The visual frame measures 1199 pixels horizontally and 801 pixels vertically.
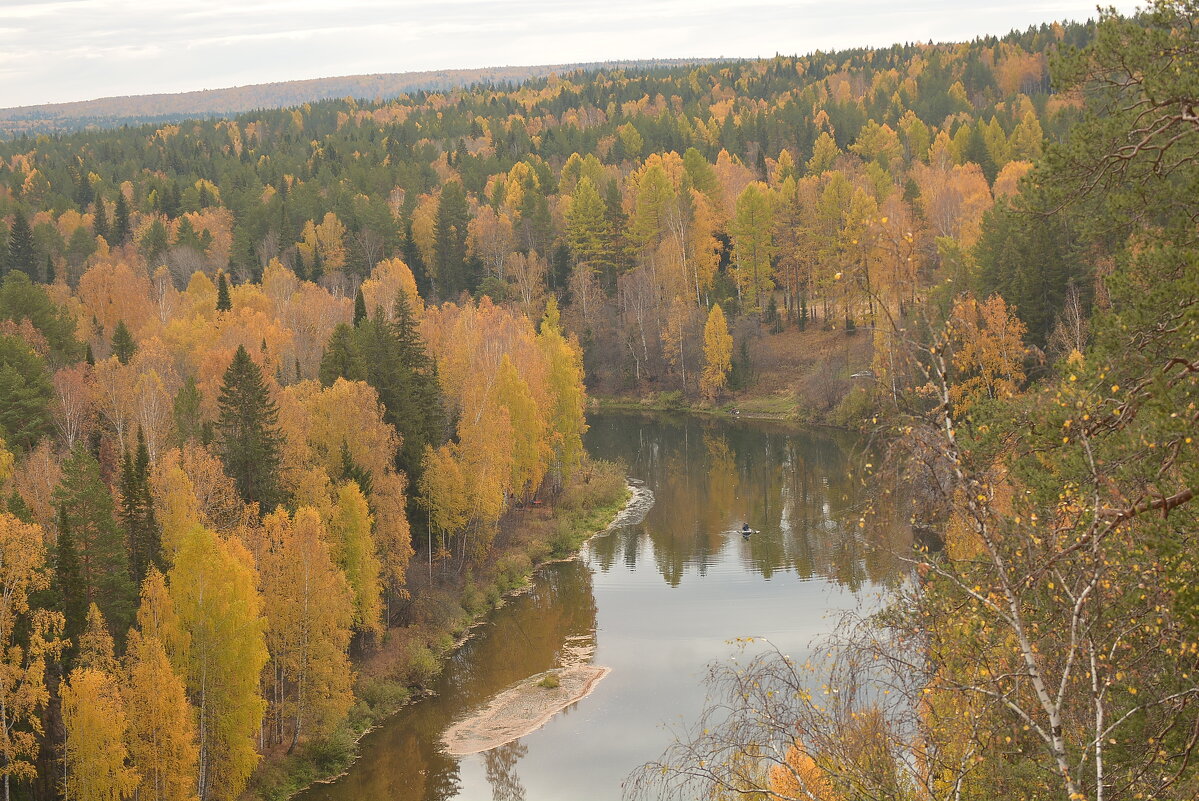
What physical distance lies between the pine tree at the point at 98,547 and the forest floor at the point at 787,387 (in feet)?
143

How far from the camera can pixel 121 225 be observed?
306 ft

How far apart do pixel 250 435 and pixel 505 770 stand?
12048 millimetres

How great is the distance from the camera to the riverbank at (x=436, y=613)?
26547mm

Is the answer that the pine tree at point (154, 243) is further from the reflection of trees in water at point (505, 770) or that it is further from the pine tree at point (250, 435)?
the reflection of trees in water at point (505, 770)

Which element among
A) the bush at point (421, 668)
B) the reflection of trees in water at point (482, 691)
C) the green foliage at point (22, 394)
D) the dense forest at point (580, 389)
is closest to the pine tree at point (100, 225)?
the dense forest at point (580, 389)

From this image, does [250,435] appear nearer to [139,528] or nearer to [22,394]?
[139,528]

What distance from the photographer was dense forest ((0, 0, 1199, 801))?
8750mm

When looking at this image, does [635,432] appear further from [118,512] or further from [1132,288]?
[1132,288]

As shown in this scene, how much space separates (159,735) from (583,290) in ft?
193

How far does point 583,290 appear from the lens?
258 feet

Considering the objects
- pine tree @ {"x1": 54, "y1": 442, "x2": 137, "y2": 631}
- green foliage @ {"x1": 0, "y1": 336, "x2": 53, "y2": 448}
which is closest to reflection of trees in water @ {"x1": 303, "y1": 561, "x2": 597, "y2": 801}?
pine tree @ {"x1": 54, "y1": 442, "x2": 137, "y2": 631}

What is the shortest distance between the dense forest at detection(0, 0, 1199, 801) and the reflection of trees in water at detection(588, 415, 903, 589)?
4459mm

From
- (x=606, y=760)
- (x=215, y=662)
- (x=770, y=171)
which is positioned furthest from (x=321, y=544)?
(x=770, y=171)

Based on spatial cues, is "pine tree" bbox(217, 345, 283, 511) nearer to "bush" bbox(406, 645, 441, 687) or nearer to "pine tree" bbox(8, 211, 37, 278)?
"bush" bbox(406, 645, 441, 687)
